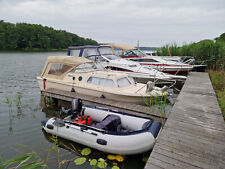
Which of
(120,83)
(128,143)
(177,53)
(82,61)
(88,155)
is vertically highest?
(177,53)

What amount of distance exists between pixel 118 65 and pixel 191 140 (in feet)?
26.1

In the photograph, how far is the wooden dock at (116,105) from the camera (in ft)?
16.6

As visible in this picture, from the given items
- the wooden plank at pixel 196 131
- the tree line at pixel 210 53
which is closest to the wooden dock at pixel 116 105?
the wooden plank at pixel 196 131

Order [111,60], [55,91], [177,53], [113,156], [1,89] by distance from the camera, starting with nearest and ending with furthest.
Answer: [113,156] → [55,91] → [1,89] → [111,60] → [177,53]

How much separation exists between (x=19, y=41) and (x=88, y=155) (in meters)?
62.2

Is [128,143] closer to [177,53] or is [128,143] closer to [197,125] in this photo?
[197,125]

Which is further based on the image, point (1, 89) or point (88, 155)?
point (1, 89)

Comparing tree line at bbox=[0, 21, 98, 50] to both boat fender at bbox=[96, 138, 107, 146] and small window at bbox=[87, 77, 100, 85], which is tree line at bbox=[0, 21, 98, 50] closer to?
small window at bbox=[87, 77, 100, 85]

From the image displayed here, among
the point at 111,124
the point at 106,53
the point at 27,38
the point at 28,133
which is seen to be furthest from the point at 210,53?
the point at 27,38

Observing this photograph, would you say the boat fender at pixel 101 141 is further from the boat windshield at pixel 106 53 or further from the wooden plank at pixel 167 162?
the boat windshield at pixel 106 53

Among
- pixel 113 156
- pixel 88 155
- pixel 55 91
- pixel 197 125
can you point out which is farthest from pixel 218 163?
pixel 55 91

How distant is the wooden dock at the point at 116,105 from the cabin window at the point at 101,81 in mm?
681

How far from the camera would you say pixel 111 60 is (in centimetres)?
1134

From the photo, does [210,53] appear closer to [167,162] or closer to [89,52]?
[89,52]
